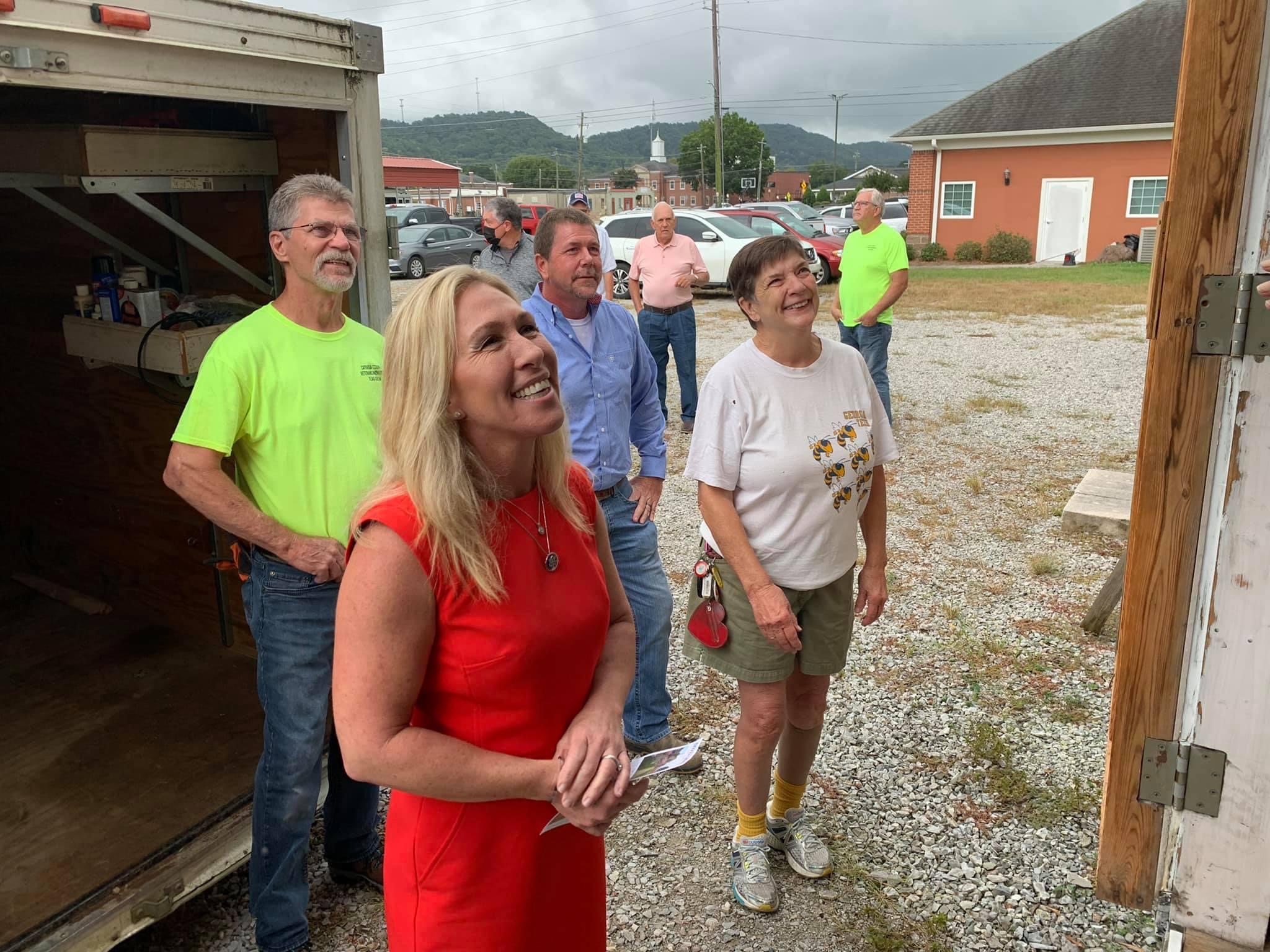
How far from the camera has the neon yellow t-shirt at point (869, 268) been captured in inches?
273

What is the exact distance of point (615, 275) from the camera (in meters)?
15.8

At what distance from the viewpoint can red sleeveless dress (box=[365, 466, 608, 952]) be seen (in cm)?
148

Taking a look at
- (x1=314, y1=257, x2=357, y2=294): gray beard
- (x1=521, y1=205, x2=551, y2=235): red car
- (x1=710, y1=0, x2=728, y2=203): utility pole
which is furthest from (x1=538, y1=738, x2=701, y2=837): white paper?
(x1=710, y1=0, x2=728, y2=203): utility pole

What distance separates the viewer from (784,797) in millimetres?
2932

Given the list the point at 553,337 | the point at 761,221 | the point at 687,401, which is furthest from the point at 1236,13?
the point at 761,221

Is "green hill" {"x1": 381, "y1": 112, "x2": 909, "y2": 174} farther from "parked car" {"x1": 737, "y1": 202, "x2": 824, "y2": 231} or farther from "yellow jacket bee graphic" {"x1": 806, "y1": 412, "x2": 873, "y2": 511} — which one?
"yellow jacket bee graphic" {"x1": 806, "y1": 412, "x2": 873, "y2": 511}

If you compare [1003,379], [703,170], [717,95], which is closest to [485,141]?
[703,170]

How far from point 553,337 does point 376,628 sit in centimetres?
189

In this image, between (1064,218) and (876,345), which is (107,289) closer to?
(876,345)

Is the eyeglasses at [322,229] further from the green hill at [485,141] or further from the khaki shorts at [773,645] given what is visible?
the green hill at [485,141]

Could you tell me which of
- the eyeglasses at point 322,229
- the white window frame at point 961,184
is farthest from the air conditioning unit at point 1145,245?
the eyeglasses at point 322,229

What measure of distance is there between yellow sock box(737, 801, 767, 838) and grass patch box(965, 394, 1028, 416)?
672 centimetres

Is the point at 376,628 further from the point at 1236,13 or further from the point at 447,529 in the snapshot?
the point at 1236,13

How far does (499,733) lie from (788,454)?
126cm
